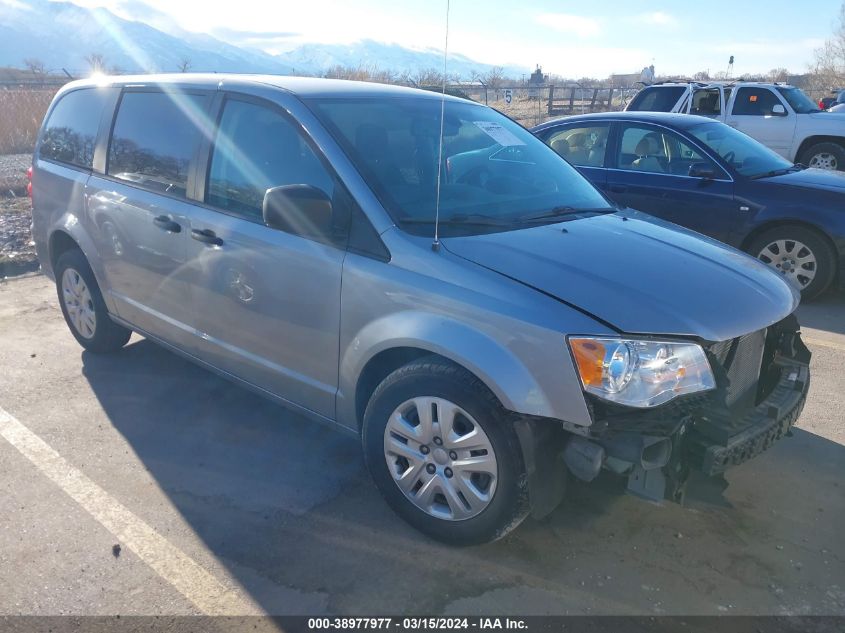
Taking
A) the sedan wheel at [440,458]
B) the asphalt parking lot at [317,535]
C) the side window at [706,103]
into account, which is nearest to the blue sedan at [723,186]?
the asphalt parking lot at [317,535]

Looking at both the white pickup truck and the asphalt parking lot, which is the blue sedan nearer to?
the asphalt parking lot

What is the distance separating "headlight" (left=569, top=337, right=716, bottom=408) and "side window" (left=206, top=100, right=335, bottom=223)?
1373 mm

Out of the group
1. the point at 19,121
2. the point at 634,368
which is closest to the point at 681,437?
the point at 634,368

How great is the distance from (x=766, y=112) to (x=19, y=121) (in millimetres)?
15486

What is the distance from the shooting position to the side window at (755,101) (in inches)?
485

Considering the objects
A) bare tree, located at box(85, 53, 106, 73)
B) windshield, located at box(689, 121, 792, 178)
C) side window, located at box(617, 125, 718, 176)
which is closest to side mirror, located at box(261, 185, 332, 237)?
side window, located at box(617, 125, 718, 176)

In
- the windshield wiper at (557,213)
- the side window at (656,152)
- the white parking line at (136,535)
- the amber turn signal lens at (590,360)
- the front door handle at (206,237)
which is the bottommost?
the white parking line at (136,535)

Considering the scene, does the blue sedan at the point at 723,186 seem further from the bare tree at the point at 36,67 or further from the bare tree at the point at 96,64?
the bare tree at the point at 36,67

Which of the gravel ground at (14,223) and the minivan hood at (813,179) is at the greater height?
the minivan hood at (813,179)

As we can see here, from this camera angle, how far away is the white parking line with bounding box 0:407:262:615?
2.66m

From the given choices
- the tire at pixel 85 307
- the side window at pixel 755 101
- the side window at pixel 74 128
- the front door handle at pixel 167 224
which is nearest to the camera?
the front door handle at pixel 167 224

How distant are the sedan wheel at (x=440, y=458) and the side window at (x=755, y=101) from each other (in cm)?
1176

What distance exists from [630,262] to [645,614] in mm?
1373

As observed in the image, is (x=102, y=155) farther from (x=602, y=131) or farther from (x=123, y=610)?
(x=602, y=131)
